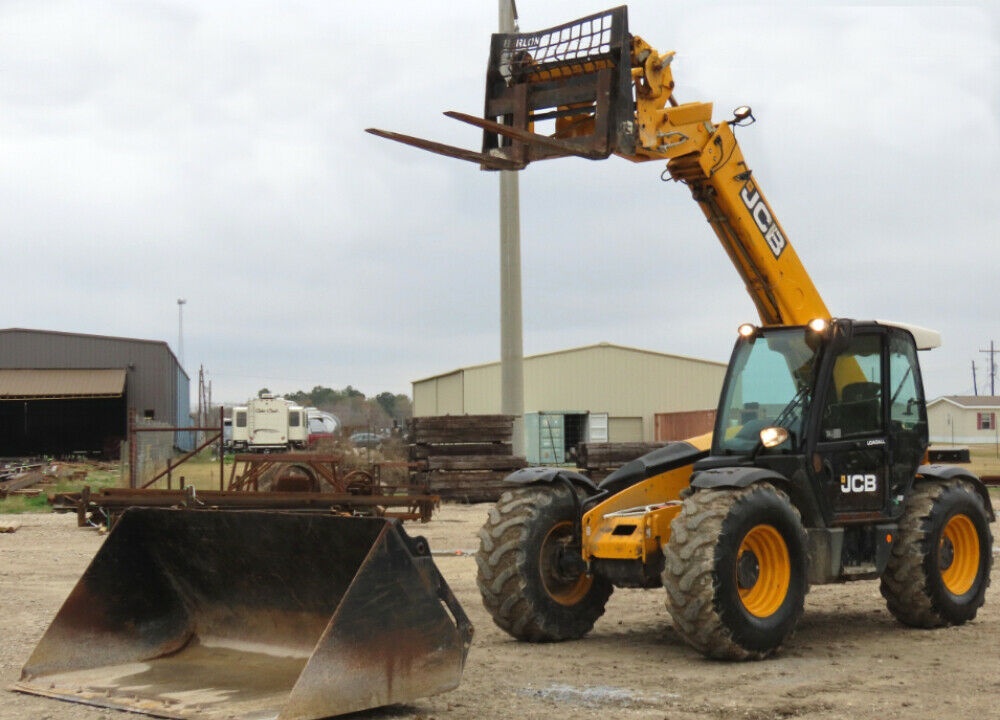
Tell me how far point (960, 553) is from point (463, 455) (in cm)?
1586

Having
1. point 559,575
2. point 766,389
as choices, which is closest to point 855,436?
point 766,389

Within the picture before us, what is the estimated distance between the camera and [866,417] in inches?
380

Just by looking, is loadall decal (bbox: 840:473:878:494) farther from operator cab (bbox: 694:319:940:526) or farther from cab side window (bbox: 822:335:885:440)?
cab side window (bbox: 822:335:885:440)

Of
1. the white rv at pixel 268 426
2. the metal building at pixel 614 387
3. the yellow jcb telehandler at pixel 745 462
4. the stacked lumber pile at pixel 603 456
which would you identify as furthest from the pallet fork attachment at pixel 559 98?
the white rv at pixel 268 426

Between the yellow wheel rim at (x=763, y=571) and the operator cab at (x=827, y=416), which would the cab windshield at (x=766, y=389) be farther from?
the yellow wheel rim at (x=763, y=571)

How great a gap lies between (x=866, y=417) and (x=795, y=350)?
78 cm

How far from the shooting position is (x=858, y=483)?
9.51 meters

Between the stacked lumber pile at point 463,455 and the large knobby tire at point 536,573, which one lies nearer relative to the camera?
the large knobby tire at point 536,573

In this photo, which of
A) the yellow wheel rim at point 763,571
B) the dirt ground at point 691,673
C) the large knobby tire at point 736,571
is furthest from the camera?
the yellow wheel rim at point 763,571

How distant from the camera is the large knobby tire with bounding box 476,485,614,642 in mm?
9109

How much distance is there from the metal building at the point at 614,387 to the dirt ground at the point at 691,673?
36955 mm

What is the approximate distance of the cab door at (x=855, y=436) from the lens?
365 inches

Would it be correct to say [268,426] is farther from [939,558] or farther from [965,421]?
[965,421]

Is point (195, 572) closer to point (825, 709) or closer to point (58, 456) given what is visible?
point (825, 709)
